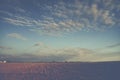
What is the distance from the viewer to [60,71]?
11102mm

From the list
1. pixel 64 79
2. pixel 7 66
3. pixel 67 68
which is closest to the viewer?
pixel 64 79

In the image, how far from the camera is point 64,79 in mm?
10109

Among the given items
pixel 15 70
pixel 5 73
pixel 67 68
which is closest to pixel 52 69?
pixel 67 68

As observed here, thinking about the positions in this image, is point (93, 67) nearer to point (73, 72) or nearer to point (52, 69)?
point (73, 72)

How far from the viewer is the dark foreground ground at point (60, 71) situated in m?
9.64

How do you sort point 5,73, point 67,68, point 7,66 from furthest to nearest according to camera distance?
point 67,68 → point 7,66 → point 5,73

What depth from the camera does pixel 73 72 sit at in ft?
36.0

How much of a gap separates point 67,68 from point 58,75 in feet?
4.66

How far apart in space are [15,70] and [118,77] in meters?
5.11

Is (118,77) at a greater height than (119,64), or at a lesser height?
lesser

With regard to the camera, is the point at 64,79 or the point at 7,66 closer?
the point at 64,79

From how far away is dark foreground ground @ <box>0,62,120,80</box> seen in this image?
9.64 meters

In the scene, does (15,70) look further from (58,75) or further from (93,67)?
(93,67)

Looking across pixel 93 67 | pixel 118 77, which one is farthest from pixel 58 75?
pixel 118 77
